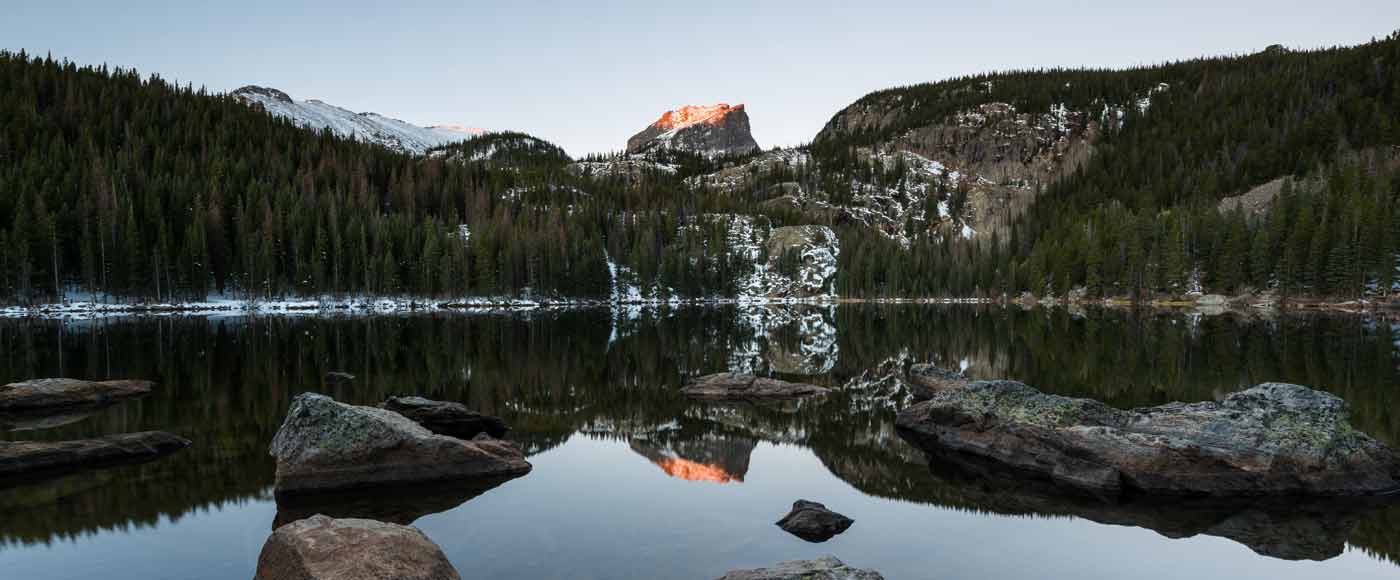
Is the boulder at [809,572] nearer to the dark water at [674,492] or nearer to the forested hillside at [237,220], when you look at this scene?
the dark water at [674,492]

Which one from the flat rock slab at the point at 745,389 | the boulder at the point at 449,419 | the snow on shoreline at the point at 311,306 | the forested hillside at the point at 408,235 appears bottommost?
the flat rock slab at the point at 745,389

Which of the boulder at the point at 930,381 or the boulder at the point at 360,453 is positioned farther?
the boulder at the point at 930,381

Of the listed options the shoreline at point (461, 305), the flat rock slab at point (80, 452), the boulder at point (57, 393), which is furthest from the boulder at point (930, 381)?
the shoreline at point (461, 305)

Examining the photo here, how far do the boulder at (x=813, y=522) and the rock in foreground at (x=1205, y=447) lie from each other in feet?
22.5

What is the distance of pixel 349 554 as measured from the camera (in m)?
9.68

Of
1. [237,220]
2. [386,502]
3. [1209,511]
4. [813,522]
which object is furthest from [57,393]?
[237,220]

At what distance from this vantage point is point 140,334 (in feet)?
196

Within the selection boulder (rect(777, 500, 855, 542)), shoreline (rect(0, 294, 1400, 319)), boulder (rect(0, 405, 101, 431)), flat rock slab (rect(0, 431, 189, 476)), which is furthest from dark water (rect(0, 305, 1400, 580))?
shoreline (rect(0, 294, 1400, 319))

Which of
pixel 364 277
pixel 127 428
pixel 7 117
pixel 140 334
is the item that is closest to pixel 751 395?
pixel 127 428

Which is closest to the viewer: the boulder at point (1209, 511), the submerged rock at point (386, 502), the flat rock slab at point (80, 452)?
the boulder at point (1209, 511)

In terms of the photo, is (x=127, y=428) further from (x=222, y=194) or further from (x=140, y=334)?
(x=222, y=194)

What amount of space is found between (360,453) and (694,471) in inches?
304

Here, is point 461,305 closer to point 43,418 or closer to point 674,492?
point 43,418

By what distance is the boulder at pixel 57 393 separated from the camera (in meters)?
24.5
